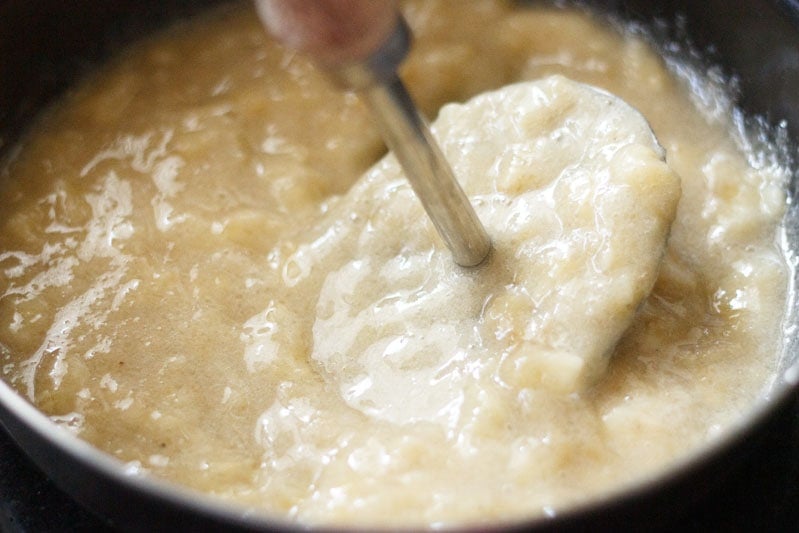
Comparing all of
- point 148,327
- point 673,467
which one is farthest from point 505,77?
point 673,467

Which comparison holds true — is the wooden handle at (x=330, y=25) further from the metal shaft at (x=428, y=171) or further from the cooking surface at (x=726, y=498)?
the cooking surface at (x=726, y=498)

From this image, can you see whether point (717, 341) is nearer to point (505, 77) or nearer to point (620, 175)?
point (620, 175)

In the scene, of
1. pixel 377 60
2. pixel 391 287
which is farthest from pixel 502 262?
pixel 377 60

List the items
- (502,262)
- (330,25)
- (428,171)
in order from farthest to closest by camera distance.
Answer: (502,262) → (428,171) → (330,25)

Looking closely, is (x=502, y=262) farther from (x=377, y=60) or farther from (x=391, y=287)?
(x=377, y=60)

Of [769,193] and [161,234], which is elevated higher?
[161,234]

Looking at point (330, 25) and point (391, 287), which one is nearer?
point (330, 25)

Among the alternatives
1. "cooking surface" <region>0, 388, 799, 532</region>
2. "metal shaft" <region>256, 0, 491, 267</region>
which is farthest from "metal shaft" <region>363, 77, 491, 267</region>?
"cooking surface" <region>0, 388, 799, 532</region>
